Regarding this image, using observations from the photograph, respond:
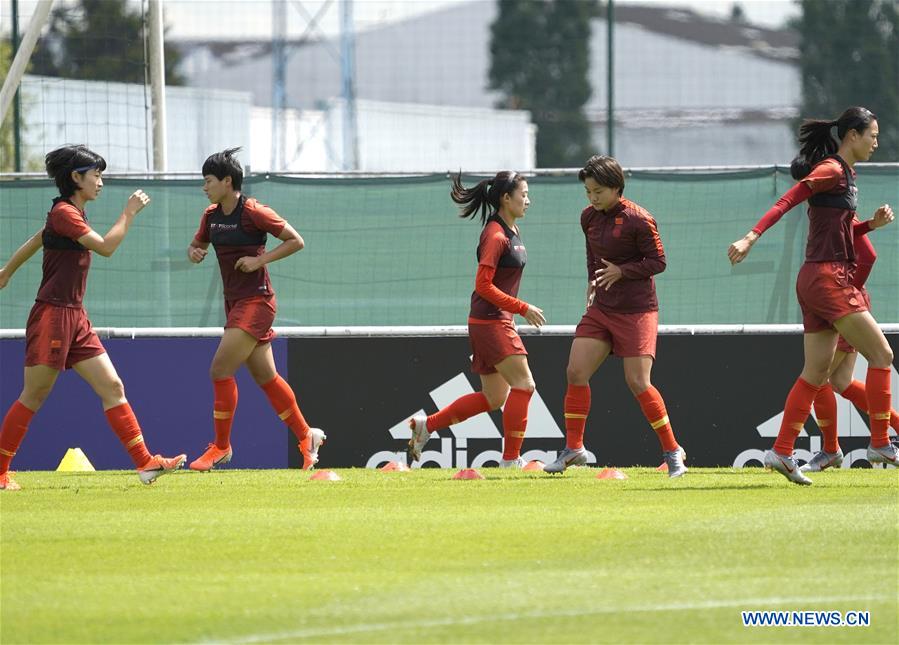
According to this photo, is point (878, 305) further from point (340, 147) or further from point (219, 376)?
point (340, 147)

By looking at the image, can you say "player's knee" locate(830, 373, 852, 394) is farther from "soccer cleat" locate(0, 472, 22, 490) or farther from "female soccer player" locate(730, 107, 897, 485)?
"soccer cleat" locate(0, 472, 22, 490)

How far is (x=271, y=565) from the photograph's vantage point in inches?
292

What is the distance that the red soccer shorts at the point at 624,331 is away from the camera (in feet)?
36.6

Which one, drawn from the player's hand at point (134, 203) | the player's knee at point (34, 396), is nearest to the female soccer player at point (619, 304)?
the player's hand at point (134, 203)

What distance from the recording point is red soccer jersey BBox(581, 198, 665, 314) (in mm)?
11094

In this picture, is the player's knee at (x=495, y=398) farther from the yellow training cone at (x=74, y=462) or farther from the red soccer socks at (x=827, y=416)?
the yellow training cone at (x=74, y=462)

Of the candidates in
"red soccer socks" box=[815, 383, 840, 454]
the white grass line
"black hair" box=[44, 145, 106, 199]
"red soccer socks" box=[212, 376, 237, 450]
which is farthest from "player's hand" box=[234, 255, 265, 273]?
the white grass line

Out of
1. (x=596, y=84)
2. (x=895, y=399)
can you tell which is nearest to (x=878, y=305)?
(x=895, y=399)

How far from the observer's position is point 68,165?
34.6 feet

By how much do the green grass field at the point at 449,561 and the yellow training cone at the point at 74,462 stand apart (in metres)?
3.01

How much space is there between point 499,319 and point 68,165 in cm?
304

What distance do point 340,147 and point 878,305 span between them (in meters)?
38.0

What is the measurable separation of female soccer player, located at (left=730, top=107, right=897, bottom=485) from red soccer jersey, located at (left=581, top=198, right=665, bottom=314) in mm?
1119

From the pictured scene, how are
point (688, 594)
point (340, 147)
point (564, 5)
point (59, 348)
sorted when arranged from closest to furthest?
1. point (688, 594)
2. point (59, 348)
3. point (340, 147)
4. point (564, 5)
